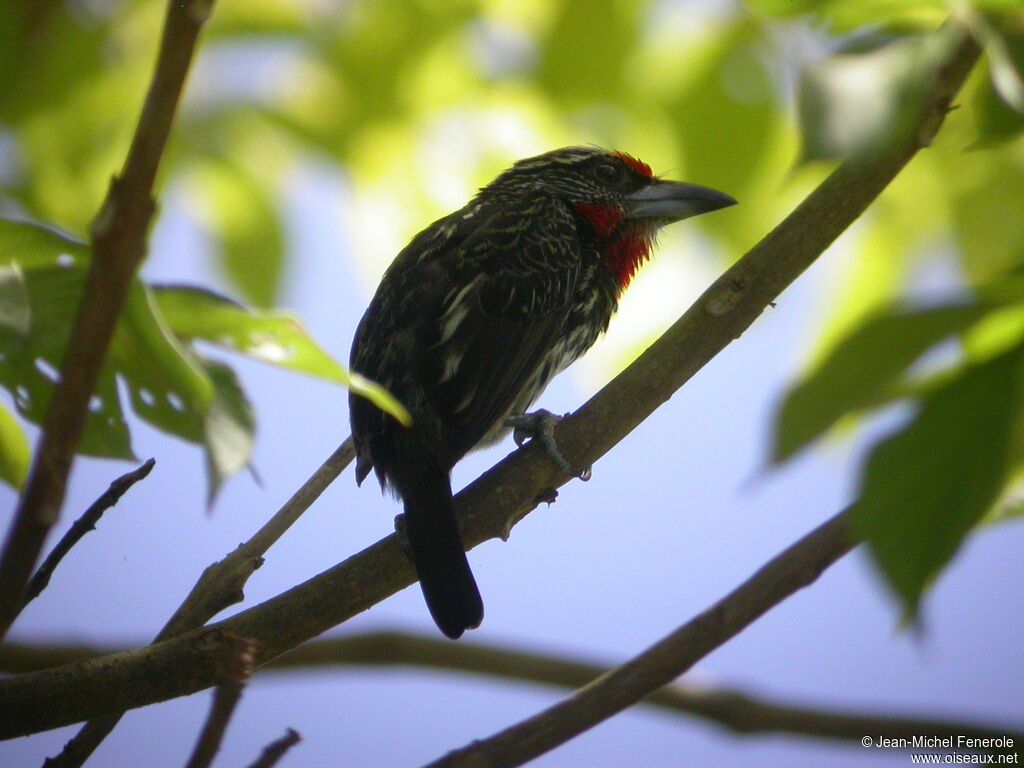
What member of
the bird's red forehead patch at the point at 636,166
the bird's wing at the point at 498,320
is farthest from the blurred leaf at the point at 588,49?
the bird's red forehead patch at the point at 636,166

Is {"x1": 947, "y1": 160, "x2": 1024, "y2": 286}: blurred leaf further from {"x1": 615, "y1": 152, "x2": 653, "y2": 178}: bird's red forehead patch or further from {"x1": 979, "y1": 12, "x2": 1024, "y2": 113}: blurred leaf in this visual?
{"x1": 615, "y1": 152, "x2": 653, "y2": 178}: bird's red forehead patch

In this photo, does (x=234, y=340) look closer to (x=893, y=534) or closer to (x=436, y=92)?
(x=893, y=534)

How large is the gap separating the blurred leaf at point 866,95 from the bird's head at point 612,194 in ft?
6.90

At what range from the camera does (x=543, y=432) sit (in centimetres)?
231

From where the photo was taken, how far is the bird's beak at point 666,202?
9.98 feet

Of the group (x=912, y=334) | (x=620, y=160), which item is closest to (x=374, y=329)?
(x=620, y=160)

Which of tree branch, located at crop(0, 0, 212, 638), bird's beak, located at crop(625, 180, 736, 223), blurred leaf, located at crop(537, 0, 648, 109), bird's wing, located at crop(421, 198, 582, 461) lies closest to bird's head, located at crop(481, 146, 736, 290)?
bird's beak, located at crop(625, 180, 736, 223)

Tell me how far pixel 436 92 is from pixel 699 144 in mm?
526

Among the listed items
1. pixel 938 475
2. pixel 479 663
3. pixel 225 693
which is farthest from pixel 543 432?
pixel 938 475

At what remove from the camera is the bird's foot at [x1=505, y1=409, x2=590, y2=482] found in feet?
6.42

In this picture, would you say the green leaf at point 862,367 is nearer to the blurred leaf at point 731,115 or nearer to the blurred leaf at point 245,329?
the blurred leaf at point 245,329

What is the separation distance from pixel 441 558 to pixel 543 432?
361mm

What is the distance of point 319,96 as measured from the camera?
2080 mm

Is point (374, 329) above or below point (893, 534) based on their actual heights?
above
